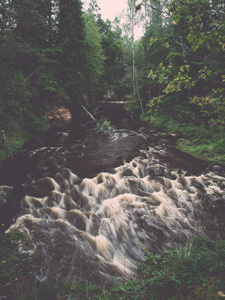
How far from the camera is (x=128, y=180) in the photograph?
20.1ft

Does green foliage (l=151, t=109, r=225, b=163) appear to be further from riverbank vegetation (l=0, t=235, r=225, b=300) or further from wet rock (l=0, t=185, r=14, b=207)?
wet rock (l=0, t=185, r=14, b=207)

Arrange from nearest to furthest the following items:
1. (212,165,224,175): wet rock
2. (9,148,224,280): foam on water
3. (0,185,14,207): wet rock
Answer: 1. (9,148,224,280): foam on water
2. (0,185,14,207): wet rock
3. (212,165,224,175): wet rock

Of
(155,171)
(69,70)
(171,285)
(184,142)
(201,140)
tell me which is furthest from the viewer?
(69,70)

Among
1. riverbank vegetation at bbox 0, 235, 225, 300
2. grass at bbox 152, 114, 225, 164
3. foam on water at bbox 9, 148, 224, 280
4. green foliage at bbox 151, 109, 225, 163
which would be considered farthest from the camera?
green foliage at bbox 151, 109, 225, 163

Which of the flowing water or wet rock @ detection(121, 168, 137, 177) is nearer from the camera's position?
the flowing water

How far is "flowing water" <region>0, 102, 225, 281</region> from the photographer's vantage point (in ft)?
11.3

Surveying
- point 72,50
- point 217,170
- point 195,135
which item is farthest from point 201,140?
point 72,50

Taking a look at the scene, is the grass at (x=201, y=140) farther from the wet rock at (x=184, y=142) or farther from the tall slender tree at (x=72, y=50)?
the tall slender tree at (x=72, y=50)

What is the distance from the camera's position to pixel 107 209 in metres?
4.87

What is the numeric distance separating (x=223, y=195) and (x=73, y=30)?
17.7 meters

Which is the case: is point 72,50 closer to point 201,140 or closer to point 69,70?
point 69,70

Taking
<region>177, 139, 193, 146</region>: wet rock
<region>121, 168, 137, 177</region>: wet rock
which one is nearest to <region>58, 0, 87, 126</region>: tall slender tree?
<region>177, 139, 193, 146</region>: wet rock


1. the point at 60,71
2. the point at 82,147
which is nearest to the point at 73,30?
the point at 60,71

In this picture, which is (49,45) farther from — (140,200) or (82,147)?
(140,200)
